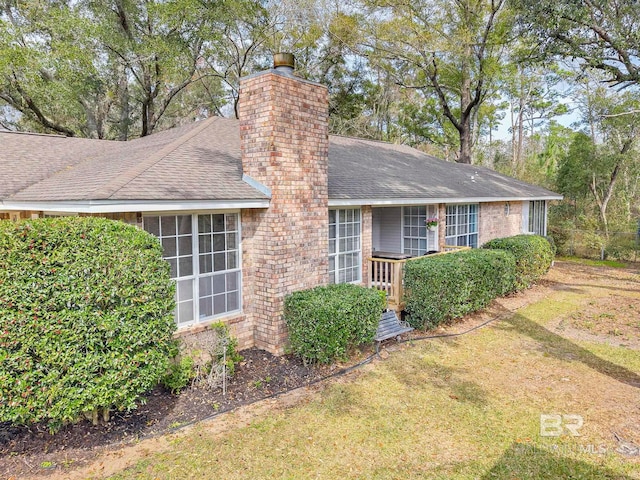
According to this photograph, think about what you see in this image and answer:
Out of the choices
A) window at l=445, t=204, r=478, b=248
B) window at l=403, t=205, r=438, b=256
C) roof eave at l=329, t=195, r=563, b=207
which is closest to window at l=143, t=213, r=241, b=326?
roof eave at l=329, t=195, r=563, b=207

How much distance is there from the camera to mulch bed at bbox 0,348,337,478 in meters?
4.56

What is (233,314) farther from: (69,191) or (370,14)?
(370,14)

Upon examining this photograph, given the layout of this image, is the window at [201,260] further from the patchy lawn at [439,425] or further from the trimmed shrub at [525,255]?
the trimmed shrub at [525,255]

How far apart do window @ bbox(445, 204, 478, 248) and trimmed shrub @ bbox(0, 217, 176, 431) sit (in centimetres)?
1028

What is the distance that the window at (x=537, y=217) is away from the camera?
1770cm

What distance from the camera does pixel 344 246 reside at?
9391mm

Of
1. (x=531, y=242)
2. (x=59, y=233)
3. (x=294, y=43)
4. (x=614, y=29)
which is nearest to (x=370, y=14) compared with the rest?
(x=294, y=43)

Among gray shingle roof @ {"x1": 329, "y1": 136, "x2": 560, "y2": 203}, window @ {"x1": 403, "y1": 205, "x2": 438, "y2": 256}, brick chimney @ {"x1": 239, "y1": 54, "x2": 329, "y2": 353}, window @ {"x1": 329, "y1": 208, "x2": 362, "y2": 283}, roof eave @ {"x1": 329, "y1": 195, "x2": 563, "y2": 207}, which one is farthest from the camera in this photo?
window @ {"x1": 403, "y1": 205, "x2": 438, "y2": 256}

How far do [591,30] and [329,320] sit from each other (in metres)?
12.0

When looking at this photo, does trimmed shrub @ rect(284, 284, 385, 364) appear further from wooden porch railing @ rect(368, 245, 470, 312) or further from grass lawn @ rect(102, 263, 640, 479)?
wooden porch railing @ rect(368, 245, 470, 312)

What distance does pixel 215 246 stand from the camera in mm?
7047

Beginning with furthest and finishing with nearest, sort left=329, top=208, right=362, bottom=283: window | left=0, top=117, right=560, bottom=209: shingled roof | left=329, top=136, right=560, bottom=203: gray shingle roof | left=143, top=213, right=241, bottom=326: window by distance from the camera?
left=329, top=136, right=560, bottom=203: gray shingle roof < left=329, top=208, right=362, bottom=283: window < left=143, top=213, right=241, bottom=326: window < left=0, top=117, right=560, bottom=209: shingled roof

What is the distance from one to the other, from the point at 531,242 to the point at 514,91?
23.0 metres

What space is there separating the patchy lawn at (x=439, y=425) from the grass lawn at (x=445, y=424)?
0.05 feet
